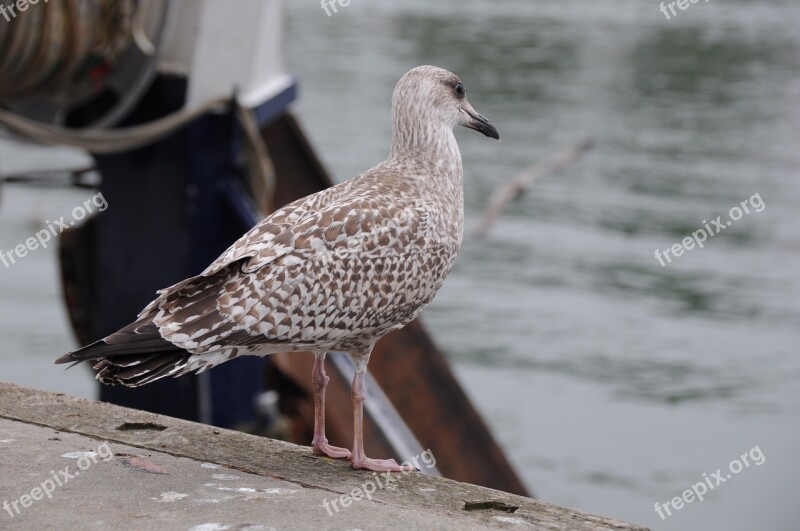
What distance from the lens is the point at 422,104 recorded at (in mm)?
5348

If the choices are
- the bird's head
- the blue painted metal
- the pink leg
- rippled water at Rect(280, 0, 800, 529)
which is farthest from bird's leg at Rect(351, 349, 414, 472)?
rippled water at Rect(280, 0, 800, 529)

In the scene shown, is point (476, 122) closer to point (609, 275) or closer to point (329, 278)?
point (329, 278)

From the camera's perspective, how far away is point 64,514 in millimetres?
4203

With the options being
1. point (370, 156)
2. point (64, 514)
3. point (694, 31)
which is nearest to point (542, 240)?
point (370, 156)

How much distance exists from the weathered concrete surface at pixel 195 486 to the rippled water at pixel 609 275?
939 centimetres

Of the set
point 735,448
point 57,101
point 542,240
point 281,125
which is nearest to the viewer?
point 57,101

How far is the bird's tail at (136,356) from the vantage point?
4180 millimetres

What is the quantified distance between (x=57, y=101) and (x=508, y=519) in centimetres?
568

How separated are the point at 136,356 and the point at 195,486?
536 mm

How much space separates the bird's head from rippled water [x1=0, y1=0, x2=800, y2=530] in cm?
918

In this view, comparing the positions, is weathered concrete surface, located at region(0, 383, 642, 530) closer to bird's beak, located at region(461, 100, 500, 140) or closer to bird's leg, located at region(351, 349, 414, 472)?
bird's leg, located at region(351, 349, 414, 472)

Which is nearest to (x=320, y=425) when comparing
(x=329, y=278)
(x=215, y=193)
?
(x=329, y=278)

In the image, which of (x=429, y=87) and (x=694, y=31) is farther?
(x=694, y=31)

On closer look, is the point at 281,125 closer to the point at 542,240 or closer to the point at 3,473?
the point at 3,473
